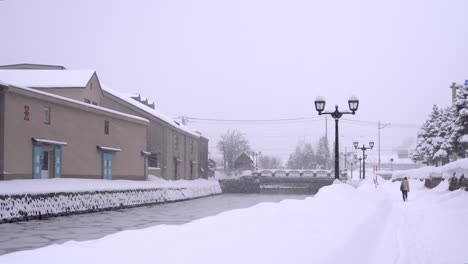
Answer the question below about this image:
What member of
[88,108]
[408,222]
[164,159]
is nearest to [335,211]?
[408,222]

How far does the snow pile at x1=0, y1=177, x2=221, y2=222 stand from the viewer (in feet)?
72.9

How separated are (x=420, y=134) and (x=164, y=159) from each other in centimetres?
4270

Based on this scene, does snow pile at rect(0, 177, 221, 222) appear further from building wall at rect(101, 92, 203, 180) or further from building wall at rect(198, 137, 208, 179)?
building wall at rect(198, 137, 208, 179)

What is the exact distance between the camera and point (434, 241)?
12.9 meters

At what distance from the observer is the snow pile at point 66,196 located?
22.2m

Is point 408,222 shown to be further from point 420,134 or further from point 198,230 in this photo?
point 420,134

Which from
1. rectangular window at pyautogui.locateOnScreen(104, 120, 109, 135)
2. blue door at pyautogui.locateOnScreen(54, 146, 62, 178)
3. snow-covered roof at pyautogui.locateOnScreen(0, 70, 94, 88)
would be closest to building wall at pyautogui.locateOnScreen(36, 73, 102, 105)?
snow-covered roof at pyautogui.locateOnScreen(0, 70, 94, 88)

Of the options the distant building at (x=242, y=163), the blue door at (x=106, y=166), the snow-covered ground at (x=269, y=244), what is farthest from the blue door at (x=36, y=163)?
the distant building at (x=242, y=163)

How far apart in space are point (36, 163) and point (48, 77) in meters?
15.8

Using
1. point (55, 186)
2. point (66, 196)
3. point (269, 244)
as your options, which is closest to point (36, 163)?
point (55, 186)

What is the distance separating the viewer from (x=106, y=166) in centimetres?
3791

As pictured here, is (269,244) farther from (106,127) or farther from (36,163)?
(106,127)

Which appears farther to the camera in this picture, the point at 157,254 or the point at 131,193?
the point at 131,193

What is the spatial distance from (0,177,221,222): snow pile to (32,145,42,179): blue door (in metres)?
1.13
